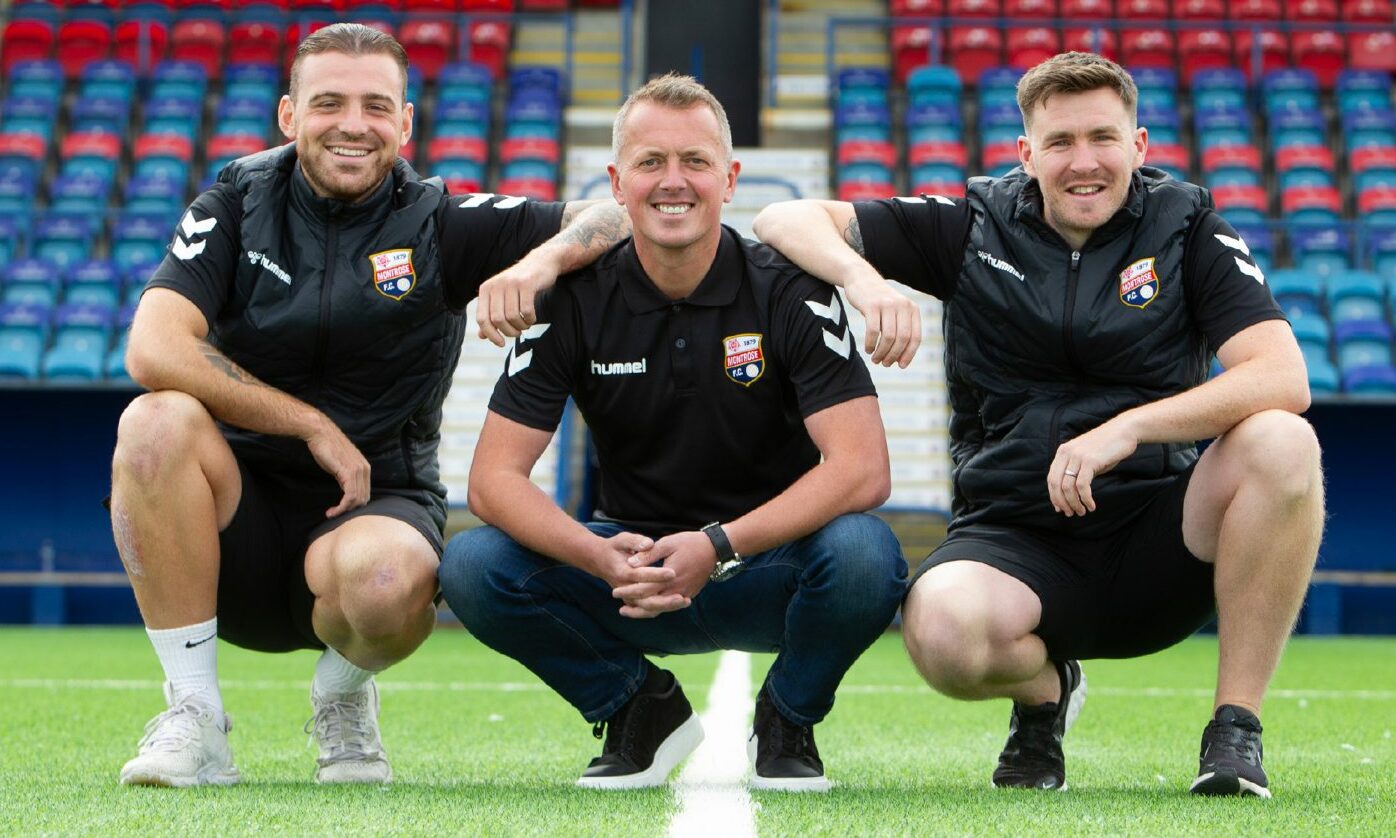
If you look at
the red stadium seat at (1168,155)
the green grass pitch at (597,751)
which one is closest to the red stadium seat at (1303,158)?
the red stadium seat at (1168,155)

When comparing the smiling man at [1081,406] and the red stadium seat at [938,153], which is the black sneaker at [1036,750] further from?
the red stadium seat at [938,153]

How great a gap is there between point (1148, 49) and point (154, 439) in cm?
1159

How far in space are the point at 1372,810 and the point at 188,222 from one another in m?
2.46

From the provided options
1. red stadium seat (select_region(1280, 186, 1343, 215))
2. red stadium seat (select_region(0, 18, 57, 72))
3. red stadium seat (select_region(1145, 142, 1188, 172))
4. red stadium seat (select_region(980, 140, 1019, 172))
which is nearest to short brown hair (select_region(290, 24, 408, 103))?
red stadium seat (select_region(980, 140, 1019, 172))

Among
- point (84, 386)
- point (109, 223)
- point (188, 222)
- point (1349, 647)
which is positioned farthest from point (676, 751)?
point (109, 223)

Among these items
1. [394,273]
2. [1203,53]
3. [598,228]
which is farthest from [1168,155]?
[394,273]

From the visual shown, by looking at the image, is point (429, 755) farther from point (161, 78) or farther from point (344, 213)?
point (161, 78)

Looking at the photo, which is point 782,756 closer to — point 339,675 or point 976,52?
point 339,675

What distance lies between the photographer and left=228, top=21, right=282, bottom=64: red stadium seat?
13500mm

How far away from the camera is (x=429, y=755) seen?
12.4 feet

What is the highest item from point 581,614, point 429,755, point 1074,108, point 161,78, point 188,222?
point 161,78

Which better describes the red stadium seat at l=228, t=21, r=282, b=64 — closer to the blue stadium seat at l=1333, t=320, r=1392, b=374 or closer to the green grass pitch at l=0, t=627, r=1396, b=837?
the green grass pitch at l=0, t=627, r=1396, b=837

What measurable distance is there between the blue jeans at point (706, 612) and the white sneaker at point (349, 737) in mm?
413

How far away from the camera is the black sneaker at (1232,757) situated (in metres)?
2.80
